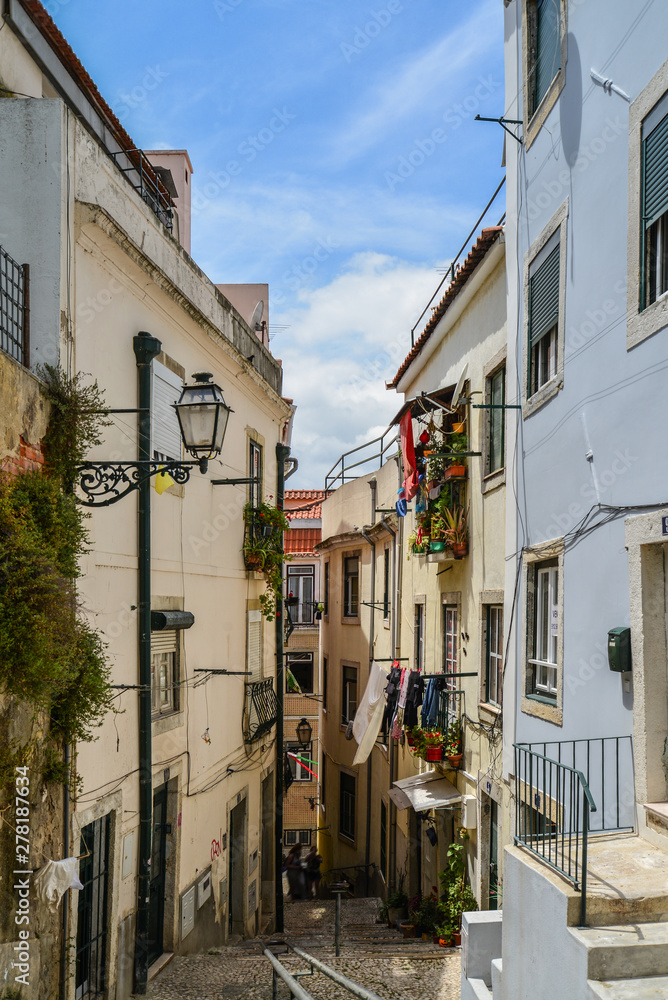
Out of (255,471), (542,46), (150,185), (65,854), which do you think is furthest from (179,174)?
(65,854)

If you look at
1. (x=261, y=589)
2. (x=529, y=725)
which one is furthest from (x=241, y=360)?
(x=529, y=725)

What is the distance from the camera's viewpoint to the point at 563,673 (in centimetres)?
818

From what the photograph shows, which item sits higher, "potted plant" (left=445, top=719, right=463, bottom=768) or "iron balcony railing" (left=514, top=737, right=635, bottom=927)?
"iron balcony railing" (left=514, top=737, right=635, bottom=927)

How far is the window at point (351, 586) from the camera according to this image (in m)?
24.8

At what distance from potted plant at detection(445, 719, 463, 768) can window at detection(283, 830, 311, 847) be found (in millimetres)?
17489

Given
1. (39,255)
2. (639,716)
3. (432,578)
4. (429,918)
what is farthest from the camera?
(432,578)

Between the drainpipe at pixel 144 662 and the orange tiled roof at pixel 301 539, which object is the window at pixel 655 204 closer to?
the drainpipe at pixel 144 662

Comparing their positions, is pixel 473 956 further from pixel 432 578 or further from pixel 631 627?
pixel 432 578

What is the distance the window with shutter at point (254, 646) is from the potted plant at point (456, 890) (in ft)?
14.6

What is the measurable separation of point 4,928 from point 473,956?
4.41 meters

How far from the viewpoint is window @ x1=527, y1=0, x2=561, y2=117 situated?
344 inches

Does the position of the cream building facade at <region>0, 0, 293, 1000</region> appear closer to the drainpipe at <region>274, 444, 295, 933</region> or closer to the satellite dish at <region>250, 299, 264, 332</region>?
the drainpipe at <region>274, 444, 295, 933</region>

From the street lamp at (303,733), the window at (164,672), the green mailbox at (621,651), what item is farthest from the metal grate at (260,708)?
the green mailbox at (621,651)

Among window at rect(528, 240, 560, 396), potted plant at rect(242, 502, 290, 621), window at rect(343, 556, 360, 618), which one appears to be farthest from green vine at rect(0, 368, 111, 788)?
window at rect(343, 556, 360, 618)
